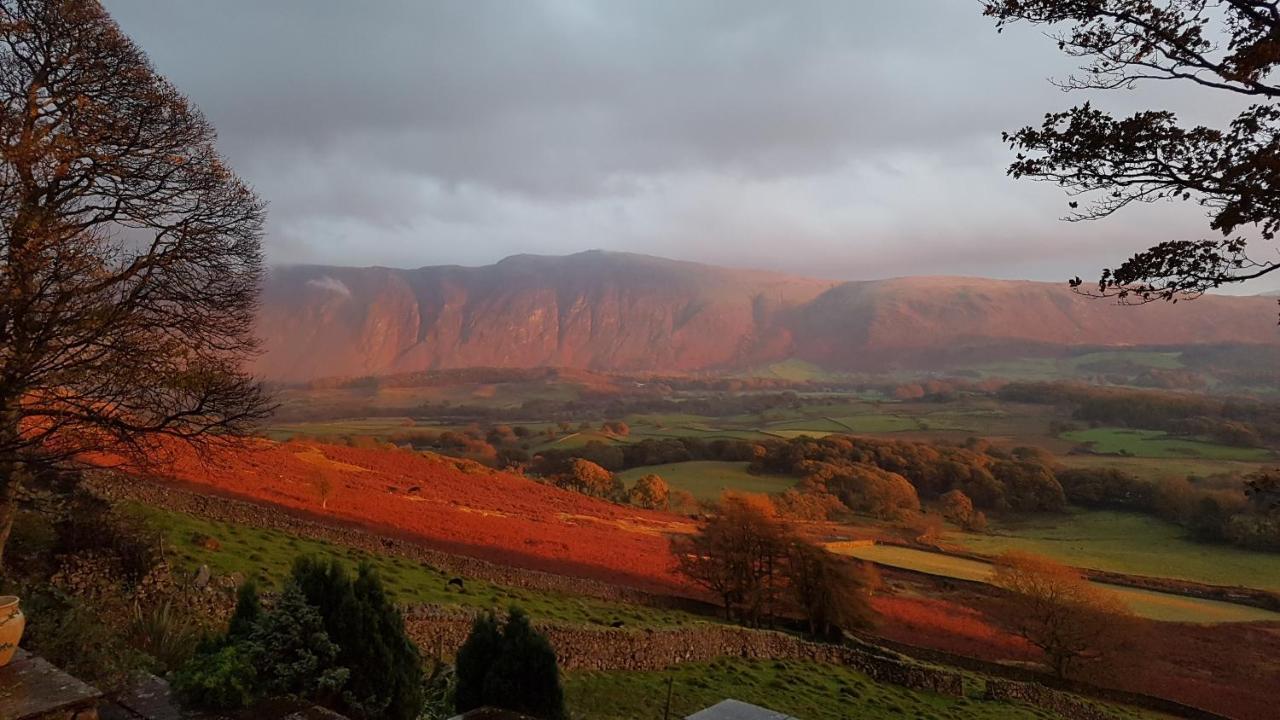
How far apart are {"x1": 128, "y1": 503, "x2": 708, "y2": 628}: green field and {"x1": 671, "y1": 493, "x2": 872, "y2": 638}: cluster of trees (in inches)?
143

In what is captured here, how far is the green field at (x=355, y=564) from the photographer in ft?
57.9

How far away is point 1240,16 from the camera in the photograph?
6668 millimetres

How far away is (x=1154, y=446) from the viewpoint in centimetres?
9900

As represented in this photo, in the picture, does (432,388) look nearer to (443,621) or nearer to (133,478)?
(133,478)

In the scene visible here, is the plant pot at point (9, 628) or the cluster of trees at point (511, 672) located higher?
the plant pot at point (9, 628)

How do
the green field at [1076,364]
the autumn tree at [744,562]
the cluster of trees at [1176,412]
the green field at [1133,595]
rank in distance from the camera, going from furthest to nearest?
the green field at [1076,364], the cluster of trees at [1176,412], the green field at [1133,595], the autumn tree at [744,562]

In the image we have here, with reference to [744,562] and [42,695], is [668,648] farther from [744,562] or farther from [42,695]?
[42,695]

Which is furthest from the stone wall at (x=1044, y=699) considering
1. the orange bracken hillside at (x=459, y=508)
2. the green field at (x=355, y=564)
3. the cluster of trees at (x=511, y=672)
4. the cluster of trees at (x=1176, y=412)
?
the cluster of trees at (x=1176, y=412)

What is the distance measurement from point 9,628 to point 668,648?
18127mm

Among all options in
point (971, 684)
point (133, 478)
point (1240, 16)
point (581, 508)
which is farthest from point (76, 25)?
point (581, 508)

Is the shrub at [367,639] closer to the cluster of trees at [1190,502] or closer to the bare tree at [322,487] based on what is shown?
the bare tree at [322,487]

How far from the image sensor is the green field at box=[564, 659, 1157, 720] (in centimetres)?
1584

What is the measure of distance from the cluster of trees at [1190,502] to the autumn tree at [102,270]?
228ft

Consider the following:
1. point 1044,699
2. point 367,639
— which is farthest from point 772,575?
point 367,639
